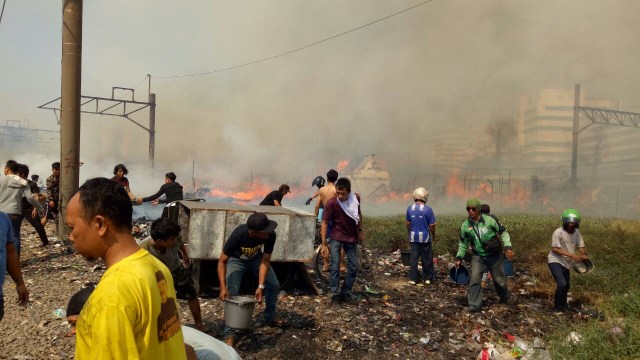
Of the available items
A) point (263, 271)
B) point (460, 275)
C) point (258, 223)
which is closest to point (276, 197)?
point (460, 275)

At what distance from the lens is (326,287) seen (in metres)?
7.23

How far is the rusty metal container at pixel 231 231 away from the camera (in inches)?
247

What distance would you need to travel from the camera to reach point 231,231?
639cm

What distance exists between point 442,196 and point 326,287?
1223 inches

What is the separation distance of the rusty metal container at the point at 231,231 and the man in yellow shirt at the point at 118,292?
4.70 metres

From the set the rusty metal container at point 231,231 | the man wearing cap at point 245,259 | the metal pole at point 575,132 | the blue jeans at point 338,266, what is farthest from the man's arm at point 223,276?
the metal pole at point 575,132

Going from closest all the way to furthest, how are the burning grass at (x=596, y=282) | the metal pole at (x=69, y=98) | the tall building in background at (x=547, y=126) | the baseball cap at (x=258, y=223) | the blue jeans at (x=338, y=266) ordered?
1. the burning grass at (x=596, y=282)
2. the baseball cap at (x=258, y=223)
3. the blue jeans at (x=338, y=266)
4. the metal pole at (x=69, y=98)
5. the tall building in background at (x=547, y=126)

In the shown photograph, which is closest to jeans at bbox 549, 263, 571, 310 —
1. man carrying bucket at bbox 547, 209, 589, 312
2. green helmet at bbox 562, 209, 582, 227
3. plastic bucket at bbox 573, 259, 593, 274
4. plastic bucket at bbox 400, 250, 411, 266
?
man carrying bucket at bbox 547, 209, 589, 312

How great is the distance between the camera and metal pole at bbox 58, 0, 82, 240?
28.7ft

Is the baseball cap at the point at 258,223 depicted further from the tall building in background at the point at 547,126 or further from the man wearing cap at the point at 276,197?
the tall building in background at the point at 547,126

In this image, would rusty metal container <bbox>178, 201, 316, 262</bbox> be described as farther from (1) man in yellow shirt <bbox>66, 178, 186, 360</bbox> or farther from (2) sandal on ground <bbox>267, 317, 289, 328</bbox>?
(1) man in yellow shirt <bbox>66, 178, 186, 360</bbox>

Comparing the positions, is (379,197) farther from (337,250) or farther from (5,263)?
(5,263)

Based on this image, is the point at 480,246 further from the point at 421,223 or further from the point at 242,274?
the point at 242,274

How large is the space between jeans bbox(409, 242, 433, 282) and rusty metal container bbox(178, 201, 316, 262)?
211cm
